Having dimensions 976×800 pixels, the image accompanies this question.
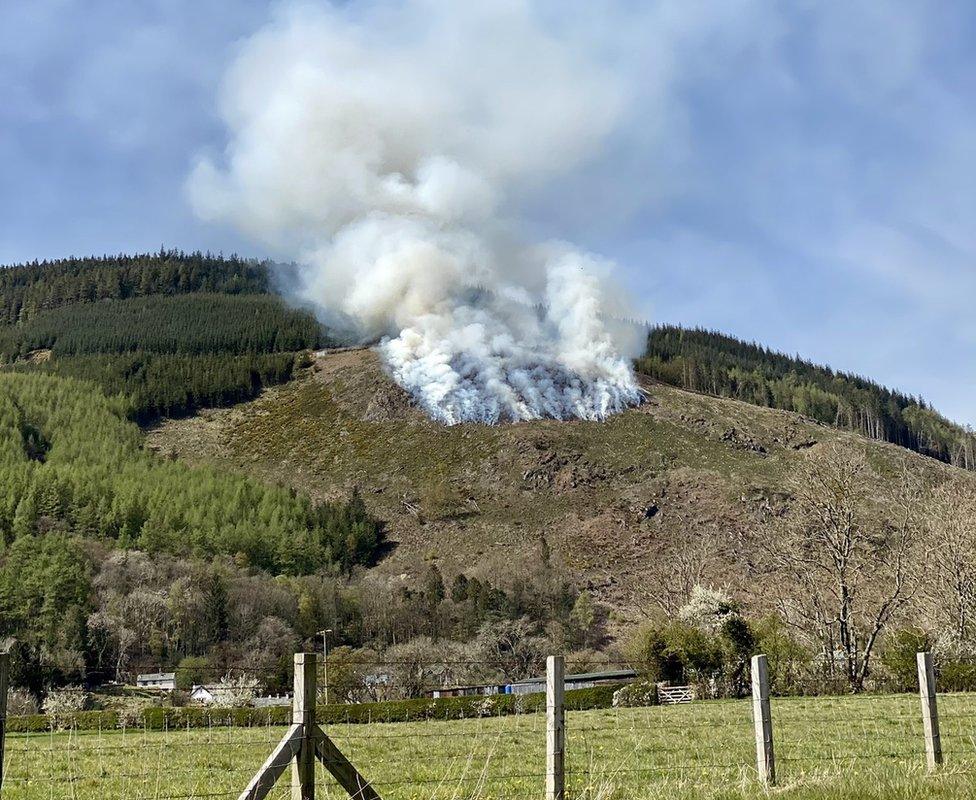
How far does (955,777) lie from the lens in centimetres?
1053

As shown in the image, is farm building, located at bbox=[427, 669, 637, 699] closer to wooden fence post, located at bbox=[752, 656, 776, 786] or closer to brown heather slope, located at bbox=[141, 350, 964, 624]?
brown heather slope, located at bbox=[141, 350, 964, 624]

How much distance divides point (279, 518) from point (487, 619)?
186 feet

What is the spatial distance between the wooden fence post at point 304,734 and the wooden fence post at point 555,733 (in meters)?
2.48

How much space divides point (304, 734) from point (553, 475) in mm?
157139

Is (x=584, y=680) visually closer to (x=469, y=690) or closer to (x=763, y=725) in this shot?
(x=469, y=690)

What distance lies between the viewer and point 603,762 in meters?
15.2

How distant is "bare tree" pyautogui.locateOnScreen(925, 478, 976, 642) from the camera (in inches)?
1848

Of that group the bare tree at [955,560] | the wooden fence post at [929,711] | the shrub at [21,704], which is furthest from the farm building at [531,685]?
the wooden fence post at [929,711]

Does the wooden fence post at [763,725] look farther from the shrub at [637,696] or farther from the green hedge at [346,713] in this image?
the shrub at [637,696]

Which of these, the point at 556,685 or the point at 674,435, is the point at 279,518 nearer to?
the point at 674,435

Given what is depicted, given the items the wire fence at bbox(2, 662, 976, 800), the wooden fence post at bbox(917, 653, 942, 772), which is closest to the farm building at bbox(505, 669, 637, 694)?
the wire fence at bbox(2, 662, 976, 800)

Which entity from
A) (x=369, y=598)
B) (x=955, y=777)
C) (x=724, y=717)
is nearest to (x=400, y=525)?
(x=369, y=598)

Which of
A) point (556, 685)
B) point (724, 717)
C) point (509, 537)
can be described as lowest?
point (724, 717)

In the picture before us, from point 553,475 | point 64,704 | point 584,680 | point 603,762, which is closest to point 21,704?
point 64,704
